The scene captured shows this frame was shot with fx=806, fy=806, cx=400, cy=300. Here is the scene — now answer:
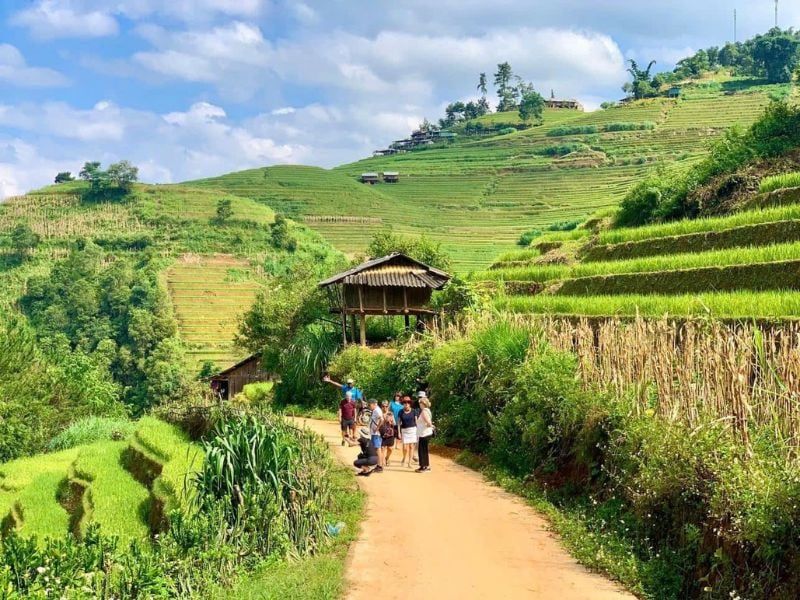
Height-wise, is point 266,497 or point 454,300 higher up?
point 454,300

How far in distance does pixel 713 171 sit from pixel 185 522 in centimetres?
2146

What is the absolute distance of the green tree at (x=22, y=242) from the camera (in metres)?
81.5

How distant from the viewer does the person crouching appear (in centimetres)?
1337

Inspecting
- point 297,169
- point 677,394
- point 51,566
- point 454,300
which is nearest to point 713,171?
point 454,300

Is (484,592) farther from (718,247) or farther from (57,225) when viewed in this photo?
(57,225)

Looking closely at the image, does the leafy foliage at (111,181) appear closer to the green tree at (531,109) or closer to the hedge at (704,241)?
the green tree at (531,109)

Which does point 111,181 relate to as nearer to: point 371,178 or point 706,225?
point 371,178

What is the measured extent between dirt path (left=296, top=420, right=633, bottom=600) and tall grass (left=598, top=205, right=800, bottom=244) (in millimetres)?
10762

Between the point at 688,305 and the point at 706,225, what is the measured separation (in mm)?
7797

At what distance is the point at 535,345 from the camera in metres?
13.7

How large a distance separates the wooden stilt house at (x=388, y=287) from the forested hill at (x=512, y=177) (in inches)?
1517

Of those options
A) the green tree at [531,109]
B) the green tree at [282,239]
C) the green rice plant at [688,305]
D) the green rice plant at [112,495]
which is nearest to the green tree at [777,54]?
the green tree at [531,109]

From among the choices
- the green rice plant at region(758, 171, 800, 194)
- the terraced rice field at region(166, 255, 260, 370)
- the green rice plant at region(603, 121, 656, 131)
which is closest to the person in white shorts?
the green rice plant at region(758, 171, 800, 194)

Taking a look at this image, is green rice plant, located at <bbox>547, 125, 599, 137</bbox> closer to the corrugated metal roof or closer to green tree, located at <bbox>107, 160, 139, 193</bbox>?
green tree, located at <bbox>107, 160, 139, 193</bbox>
